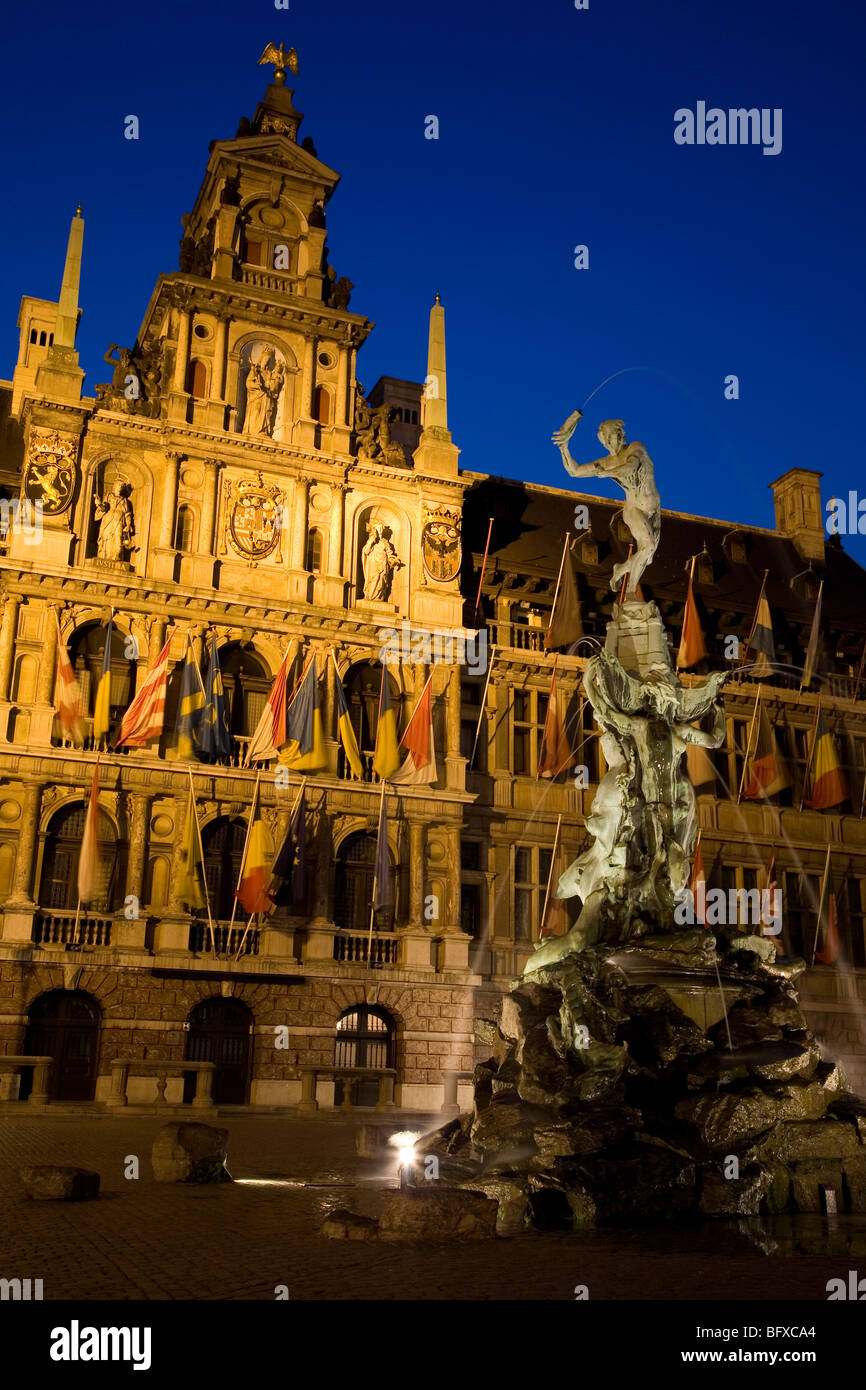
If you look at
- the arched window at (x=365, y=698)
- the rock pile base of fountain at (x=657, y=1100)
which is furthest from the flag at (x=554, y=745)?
the rock pile base of fountain at (x=657, y=1100)

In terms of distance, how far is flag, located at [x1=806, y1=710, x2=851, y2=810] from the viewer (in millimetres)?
40281

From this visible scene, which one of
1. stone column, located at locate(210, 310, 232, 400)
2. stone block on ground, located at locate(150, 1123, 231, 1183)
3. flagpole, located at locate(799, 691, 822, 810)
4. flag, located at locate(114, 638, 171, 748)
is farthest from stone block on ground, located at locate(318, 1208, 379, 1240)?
flagpole, located at locate(799, 691, 822, 810)

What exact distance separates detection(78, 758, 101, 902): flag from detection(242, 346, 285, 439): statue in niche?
12.0 metres

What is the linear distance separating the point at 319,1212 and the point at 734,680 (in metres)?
34.2

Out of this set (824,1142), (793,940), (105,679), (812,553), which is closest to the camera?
(824,1142)

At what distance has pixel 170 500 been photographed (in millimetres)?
35781

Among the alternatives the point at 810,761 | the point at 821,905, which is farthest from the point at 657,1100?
the point at 810,761

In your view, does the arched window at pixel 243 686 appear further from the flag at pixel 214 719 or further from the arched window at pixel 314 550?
the arched window at pixel 314 550

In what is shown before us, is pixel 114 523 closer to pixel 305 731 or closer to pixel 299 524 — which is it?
pixel 299 524

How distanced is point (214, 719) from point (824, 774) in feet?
65.5
